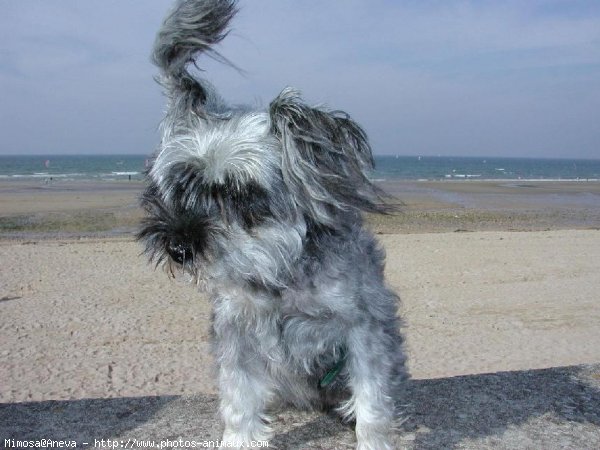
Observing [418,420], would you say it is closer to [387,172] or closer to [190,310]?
[190,310]

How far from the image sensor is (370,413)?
392 centimetres

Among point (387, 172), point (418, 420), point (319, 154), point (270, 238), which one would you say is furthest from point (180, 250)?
point (387, 172)

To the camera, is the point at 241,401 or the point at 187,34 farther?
the point at 241,401

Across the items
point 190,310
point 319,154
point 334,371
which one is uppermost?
point 319,154

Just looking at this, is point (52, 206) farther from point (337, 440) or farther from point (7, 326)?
point (337, 440)

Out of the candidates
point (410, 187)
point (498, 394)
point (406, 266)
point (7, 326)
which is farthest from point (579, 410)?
point (410, 187)

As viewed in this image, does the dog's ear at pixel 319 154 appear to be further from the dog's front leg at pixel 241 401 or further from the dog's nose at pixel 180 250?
the dog's front leg at pixel 241 401

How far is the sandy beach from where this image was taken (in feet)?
31.8

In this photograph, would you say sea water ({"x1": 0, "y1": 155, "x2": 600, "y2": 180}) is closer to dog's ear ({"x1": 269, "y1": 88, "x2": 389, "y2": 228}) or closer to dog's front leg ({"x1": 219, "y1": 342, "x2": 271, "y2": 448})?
dog's front leg ({"x1": 219, "y1": 342, "x2": 271, "y2": 448})

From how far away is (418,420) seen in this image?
16.2ft

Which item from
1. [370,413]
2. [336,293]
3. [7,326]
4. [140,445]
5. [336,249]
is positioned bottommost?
[7,326]

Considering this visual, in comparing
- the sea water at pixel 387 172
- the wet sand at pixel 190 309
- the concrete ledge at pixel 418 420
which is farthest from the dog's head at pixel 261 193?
the sea water at pixel 387 172

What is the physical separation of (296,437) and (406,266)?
1356 centimetres

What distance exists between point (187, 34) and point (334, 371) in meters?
2.17
